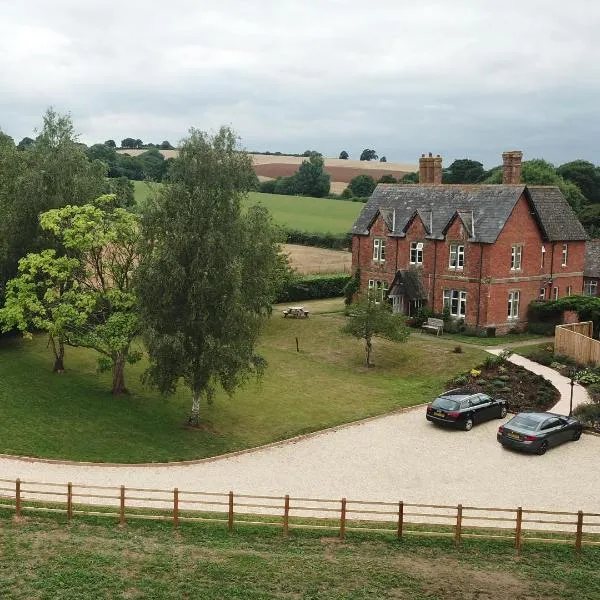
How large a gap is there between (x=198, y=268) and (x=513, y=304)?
28331mm

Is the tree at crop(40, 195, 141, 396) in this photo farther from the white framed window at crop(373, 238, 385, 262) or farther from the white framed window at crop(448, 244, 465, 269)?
the white framed window at crop(373, 238, 385, 262)

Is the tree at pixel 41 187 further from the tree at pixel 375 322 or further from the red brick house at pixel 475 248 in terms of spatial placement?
the red brick house at pixel 475 248

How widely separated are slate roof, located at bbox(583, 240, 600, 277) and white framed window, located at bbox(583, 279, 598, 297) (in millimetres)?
619

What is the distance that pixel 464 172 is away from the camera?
141125 mm

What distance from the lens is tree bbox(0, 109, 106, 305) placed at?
38.7 metres

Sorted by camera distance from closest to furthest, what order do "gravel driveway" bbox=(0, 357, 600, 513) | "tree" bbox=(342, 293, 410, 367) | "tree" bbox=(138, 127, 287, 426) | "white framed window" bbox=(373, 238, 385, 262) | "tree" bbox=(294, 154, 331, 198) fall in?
"gravel driveway" bbox=(0, 357, 600, 513) → "tree" bbox=(138, 127, 287, 426) → "tree" bbox=(342, 293, 410, 367) → "white framed window" bbox=(373, 238, 385, 262) → "tree" bbox=(294, 154, 331, 198)

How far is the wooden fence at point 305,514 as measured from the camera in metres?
21.2

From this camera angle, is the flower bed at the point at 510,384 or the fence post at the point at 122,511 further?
the flower bed at the point at 510,384

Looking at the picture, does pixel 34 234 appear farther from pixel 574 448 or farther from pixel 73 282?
pixel 574 448

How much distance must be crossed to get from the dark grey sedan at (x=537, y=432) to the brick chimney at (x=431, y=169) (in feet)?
108

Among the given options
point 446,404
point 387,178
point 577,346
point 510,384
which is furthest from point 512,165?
point 387,178

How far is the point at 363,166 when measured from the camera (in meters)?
163

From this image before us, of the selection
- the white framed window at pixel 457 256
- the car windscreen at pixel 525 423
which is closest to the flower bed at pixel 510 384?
the car windscreen at pixel 525 423

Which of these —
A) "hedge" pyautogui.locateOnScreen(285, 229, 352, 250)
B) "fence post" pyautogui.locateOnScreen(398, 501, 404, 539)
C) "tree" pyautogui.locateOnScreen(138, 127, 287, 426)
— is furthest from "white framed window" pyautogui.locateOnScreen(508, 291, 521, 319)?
"hedge" pyautogui.locateOnScreen(285, 229, 352, 250)
